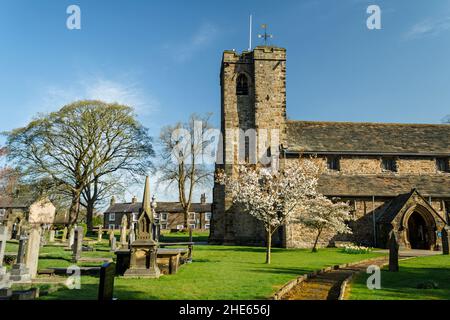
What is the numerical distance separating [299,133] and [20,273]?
909 inches

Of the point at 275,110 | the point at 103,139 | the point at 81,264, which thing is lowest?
the point at 81,264

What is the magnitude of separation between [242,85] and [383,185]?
47.3 ft

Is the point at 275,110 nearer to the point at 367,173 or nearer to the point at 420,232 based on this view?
the point at 367,173

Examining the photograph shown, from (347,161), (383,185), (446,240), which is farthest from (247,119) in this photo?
(446,240)

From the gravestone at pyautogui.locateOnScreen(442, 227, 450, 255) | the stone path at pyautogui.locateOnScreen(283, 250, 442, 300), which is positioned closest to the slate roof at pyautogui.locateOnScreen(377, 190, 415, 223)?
the gravestone at pyautogui.locateOnScreen(442, 227, 450, 255)

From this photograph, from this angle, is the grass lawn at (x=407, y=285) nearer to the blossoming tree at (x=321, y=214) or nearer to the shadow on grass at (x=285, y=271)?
the shadow on grass at (x=285, y=271)

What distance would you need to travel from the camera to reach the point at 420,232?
77.7 ft

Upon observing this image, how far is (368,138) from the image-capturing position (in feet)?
93.2

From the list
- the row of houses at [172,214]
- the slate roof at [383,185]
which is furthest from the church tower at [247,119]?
the row of houses at [172,214]

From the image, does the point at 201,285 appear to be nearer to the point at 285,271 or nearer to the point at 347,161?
the point at 285,271

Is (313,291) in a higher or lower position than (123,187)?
lower
